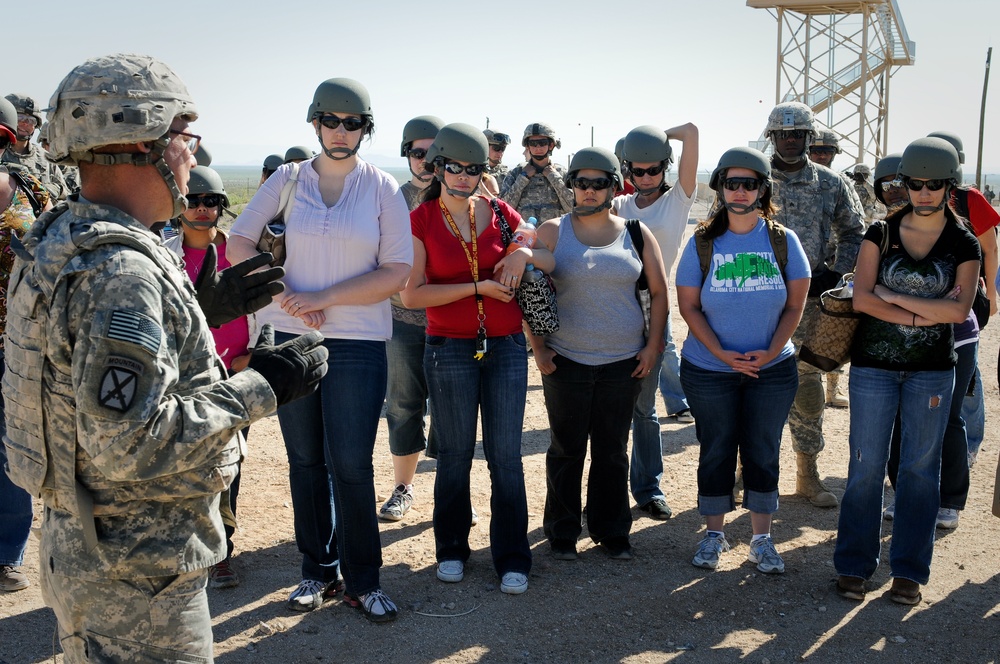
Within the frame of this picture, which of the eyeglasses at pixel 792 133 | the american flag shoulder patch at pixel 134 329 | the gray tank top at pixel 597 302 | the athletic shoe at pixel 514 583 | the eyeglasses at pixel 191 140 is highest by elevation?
the eyeglasses at pixel 792 133

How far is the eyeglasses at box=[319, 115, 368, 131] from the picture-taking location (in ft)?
14.4

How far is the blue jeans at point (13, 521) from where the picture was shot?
4840mm

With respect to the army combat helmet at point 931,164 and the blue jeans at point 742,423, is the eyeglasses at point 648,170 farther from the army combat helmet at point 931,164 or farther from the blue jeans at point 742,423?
the army combat helmet at point 931,164

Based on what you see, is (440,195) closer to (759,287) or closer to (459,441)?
(459,441)

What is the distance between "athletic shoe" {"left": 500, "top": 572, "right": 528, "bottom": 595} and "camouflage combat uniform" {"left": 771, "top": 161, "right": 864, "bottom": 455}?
91.5 inches

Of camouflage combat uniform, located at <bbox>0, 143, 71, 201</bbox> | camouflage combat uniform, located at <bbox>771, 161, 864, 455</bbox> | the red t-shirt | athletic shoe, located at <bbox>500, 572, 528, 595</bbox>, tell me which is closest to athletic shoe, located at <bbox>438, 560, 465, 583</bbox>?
athletic shoe, located at <bbox>500, 572, 528, 595</bbox>

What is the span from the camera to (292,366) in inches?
108

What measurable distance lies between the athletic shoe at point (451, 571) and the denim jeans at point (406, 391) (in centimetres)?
109

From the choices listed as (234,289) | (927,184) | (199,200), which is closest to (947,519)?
(927,184)

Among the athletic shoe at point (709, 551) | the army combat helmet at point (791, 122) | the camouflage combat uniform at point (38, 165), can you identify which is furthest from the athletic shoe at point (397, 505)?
the army combat helmet at point (791, 122)

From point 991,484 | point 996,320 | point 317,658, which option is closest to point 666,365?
point 991,484

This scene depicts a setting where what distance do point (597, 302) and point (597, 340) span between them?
8.2 inches

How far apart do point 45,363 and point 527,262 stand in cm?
283

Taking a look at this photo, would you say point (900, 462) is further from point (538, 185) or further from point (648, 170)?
point (538, 185)
